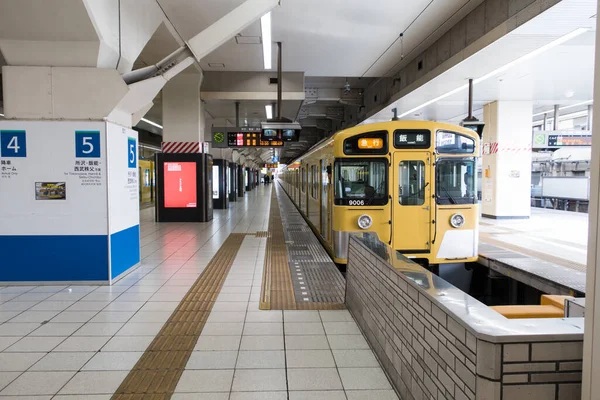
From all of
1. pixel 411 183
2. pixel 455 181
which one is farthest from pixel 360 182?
pixel 455 181

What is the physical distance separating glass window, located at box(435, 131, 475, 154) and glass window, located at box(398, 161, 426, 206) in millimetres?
378

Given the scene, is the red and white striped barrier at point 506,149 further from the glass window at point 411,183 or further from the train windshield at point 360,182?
the train windshield at point 360,182

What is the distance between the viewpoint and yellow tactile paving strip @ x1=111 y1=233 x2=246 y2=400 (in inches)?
113

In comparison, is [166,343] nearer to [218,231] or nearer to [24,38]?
[24,38]

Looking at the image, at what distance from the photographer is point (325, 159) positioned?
789 centimetres

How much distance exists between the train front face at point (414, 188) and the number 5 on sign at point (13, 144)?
13.8ft

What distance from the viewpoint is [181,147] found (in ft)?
40.7

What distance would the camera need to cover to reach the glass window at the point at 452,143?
6527 millimetres

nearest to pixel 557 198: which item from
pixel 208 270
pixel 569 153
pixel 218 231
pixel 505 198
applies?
pixel 569 153

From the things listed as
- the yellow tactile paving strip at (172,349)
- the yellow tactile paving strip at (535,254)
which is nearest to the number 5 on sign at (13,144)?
the yellow tactile paving strip at (172,349)

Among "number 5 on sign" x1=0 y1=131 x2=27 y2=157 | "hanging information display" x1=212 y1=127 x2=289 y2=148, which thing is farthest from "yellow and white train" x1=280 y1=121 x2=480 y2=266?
"hanging information display" x1=212 y1=127 x2=289 y2=148

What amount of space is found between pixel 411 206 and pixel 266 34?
4468 millimetres

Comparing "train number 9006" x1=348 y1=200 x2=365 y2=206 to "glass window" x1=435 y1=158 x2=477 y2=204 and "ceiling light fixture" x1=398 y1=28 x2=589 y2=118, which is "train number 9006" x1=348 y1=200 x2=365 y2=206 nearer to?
"glass window" x1=435 y1=158 x2=477 y2=204

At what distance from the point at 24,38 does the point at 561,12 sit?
679 cm
